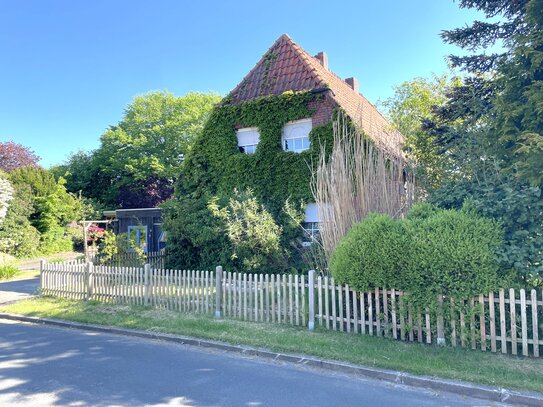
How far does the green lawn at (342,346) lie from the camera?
4918mm

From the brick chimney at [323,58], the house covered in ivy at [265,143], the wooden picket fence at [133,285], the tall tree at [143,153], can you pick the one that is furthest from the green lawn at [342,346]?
the tall tree at [143,153]

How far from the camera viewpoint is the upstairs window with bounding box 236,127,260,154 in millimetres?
15367

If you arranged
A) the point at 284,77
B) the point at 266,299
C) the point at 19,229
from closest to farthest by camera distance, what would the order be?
the point at 266,299 < the point at 284,77 < the point at 19,229

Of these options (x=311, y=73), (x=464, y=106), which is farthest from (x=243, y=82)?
(x=464, y=106)

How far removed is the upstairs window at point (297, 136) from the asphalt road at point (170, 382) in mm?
9497

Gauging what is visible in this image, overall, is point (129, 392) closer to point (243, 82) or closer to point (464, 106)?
point (464, 106)

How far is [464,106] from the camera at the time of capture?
9922 mm

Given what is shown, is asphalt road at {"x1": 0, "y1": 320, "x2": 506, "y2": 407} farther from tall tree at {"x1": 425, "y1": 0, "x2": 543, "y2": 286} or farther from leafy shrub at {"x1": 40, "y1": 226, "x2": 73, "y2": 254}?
leafy shrub at {"x1": 40, "y1": 226, "x2": 73, "y2": 254}

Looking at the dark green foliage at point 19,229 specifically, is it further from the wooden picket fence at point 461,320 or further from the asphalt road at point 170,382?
the wooden picket fence at point 461,320

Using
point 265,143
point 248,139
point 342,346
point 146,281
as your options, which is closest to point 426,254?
point 342,346

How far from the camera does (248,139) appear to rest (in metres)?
15.5

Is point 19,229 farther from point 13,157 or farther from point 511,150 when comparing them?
point 511,150

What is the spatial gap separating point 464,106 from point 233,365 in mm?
8774

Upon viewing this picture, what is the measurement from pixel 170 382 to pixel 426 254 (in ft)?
14.0
